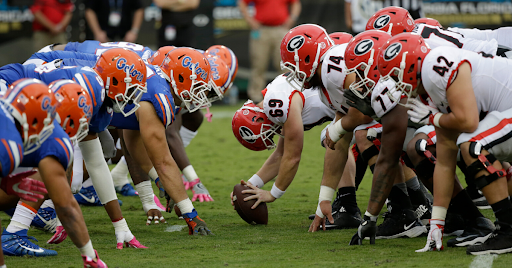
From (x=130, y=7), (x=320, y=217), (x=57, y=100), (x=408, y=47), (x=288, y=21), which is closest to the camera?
(x=57, y=100)

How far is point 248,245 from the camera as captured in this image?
4.15m

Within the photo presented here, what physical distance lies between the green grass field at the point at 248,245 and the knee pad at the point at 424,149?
56 centimetres

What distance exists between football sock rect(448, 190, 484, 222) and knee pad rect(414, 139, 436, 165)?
0.33 metres

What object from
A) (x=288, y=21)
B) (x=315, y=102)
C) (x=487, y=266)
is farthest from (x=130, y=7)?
(x=487, y=266)

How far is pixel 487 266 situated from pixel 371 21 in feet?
7.96

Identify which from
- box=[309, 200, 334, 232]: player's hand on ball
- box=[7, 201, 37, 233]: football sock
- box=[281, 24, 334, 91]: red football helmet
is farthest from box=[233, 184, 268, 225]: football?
box=[7, 201, 37, 233]: football sock

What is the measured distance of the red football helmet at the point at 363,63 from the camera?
13.0ft

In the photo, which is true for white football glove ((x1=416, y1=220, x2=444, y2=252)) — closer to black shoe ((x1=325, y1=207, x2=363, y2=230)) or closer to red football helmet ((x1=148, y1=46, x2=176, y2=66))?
black shoe ((x1=325, y1=207, x2=363, y2=230))

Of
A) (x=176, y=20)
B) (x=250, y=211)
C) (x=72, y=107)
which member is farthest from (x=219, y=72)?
(x=176, y=20)

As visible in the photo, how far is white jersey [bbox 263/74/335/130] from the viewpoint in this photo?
15.8 ft

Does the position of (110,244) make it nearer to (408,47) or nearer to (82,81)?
(82,81)

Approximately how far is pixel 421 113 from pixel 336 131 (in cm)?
75

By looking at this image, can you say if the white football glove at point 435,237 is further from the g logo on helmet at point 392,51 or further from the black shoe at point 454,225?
the g logo on helmet at point 392,51

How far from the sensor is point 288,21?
38.8 feet
